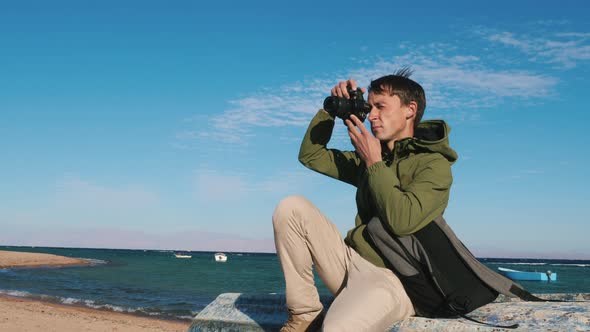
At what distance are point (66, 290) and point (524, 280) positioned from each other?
38.3 metres

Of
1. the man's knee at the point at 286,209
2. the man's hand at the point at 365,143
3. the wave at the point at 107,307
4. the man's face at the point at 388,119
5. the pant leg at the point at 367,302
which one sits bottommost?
the wave at the point at 107,307

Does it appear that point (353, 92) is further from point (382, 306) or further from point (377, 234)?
point (382, 306)

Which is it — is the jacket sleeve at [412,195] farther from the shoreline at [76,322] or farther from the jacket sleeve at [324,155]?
the shoreline at [76,322]

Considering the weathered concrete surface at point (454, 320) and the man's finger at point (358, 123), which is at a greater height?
the man's finger at point (358, 123)

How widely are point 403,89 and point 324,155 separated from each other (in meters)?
0.72

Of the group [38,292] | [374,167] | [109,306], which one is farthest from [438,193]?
[38,292]

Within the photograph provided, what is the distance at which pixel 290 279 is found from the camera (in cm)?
269

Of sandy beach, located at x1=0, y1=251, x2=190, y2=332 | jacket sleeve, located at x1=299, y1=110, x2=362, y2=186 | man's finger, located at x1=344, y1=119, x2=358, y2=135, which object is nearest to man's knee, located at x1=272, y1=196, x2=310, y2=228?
man's finger, located at x1=344, y1=119, x2=358, y2=135

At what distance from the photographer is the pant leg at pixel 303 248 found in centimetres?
267

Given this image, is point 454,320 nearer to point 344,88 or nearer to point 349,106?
point 349,106

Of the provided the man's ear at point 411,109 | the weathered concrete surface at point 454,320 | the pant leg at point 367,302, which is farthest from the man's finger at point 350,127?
the weathered concrete surface at point 454,320

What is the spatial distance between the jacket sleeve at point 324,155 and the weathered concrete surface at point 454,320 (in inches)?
32.7

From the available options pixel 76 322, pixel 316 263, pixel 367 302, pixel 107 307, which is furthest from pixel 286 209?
pixel 107 307

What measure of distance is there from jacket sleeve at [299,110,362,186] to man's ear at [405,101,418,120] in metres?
0.51
